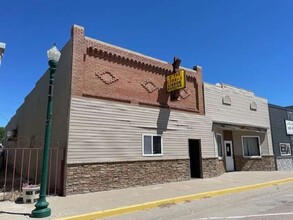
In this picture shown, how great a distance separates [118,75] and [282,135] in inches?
687

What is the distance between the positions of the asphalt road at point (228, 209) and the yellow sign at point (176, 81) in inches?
260

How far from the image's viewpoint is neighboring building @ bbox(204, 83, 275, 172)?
18562mm

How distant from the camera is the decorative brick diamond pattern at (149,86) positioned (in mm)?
14555

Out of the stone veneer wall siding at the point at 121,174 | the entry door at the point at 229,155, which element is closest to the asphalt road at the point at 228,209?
the stone veneer wall siding at the point at 121,174

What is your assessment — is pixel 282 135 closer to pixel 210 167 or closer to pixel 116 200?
pixel 210 167

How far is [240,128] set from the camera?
64.8 ft

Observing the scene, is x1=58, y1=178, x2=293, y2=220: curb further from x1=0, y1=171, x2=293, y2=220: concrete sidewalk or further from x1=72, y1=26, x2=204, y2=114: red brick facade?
x1=72, y1=26, x2=204, y2=114: red brick facade

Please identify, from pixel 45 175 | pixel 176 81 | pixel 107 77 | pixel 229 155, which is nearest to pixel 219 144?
pixel 229 155

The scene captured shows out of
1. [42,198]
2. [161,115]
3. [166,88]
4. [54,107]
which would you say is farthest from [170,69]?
[42,198]

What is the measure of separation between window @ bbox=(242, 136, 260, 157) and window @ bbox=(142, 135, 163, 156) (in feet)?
32.4

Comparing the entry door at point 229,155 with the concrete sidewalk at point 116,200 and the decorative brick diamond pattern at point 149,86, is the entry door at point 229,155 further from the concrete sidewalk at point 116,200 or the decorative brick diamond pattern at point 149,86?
the decorative brick diamond pattern at point 149,86

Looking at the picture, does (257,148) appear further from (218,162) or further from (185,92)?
(185,92)

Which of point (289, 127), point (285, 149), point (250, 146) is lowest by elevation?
point (285, 149)

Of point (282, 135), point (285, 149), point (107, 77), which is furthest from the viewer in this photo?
point (282, 135)
